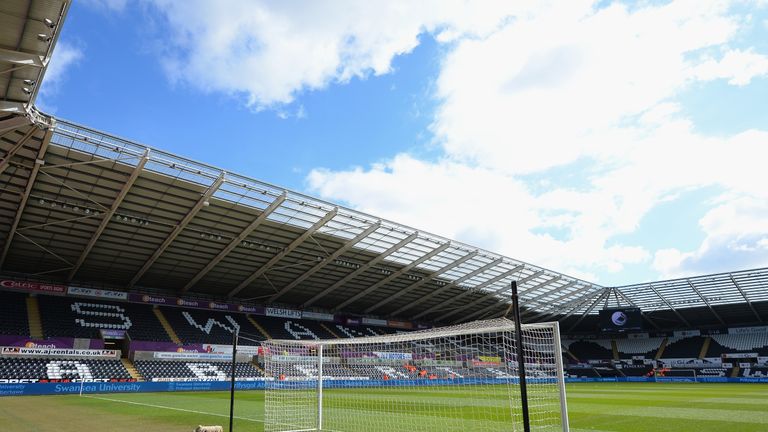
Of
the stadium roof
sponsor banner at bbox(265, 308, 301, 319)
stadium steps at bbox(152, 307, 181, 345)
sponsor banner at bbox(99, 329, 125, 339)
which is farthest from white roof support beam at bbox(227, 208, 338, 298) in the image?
the stadium roof

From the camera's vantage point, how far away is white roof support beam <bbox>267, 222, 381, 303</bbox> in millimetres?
36112

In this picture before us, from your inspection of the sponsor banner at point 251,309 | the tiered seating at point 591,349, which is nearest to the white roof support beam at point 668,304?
the tiered seating at point 591,349

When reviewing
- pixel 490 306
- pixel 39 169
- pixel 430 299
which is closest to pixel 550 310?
pixel 490 306

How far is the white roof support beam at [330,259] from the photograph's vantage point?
3611 centimetres

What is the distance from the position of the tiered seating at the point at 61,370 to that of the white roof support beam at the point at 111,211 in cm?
710

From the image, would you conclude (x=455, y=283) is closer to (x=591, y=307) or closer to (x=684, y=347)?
(x=591, y=307)

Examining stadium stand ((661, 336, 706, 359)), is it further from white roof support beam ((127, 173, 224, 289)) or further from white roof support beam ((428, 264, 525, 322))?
white roof support beam ((127, 173, 224, 289))

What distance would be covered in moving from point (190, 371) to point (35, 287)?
44.8ft

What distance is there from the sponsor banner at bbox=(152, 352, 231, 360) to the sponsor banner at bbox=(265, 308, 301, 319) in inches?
341

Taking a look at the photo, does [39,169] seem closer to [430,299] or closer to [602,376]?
[430,299]

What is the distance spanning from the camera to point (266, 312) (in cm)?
4919

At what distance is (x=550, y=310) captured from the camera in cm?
6525

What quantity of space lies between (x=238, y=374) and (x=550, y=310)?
142 ft

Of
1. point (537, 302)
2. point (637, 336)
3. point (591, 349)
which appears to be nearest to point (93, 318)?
point (537, 302)
